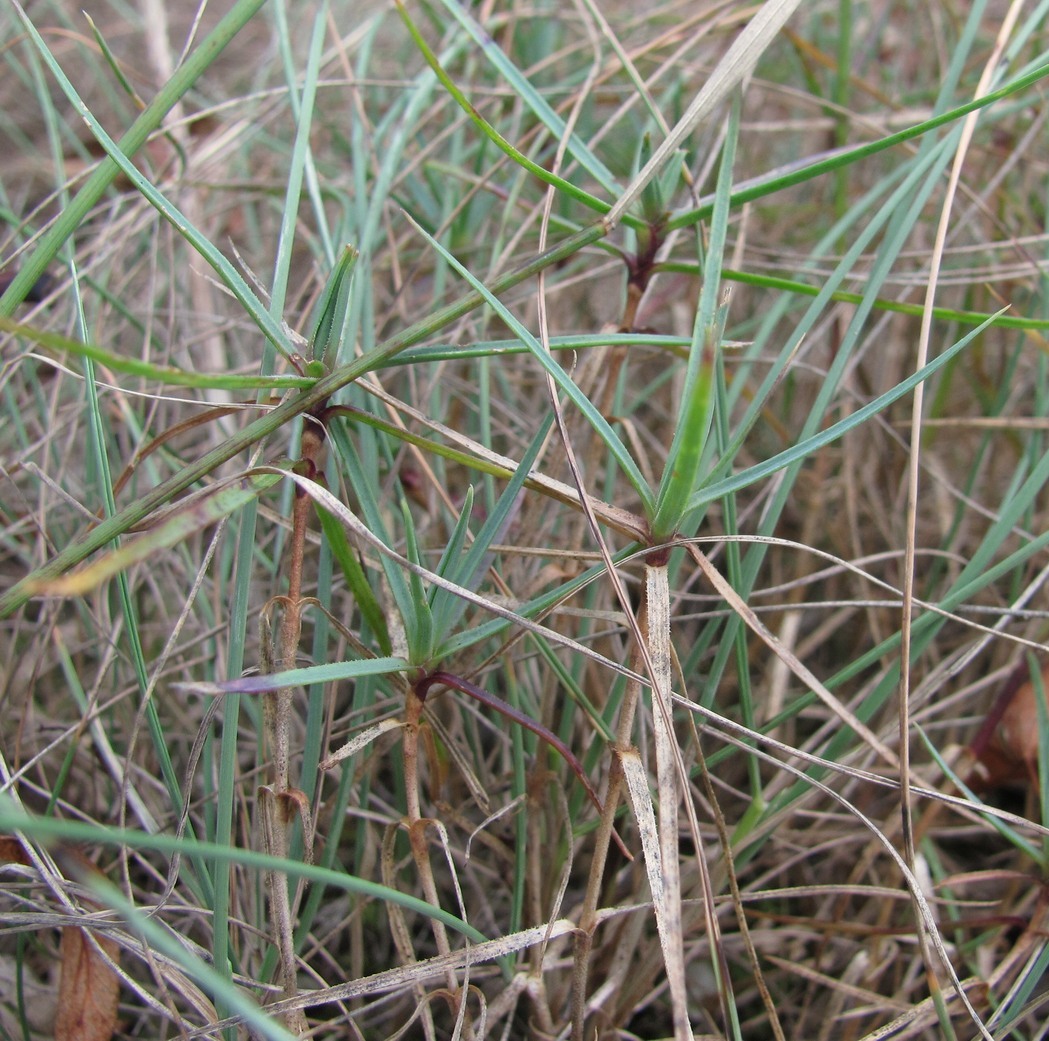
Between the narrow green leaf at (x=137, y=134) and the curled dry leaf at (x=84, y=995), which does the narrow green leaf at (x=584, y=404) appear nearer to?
the narrow green leaf at (x=137, y=134)

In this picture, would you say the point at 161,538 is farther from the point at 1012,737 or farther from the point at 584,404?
the point at 1012,737

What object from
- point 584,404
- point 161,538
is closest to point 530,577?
point 584,404

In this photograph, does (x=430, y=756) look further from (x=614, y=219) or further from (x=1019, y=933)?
(x=1019, y=933)

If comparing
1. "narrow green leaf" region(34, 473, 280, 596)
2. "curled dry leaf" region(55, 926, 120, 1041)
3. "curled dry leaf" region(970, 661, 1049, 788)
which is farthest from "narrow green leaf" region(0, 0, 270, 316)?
"curled dry leaf" region(970, 661, 1049, 788)

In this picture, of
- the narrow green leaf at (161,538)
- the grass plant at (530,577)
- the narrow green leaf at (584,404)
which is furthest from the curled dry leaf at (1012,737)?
the narrow green leaf at (161,538)

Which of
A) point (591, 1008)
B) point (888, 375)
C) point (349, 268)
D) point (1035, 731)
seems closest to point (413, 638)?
point (349, 268)
